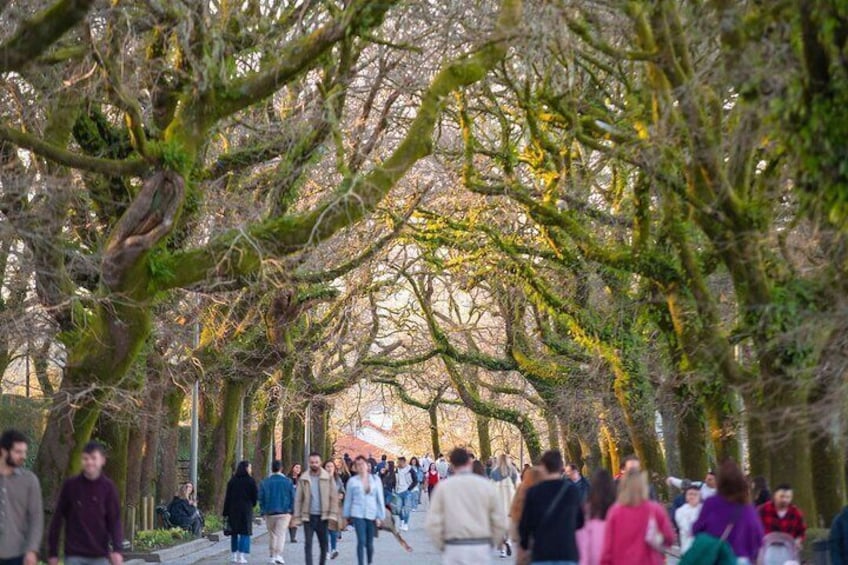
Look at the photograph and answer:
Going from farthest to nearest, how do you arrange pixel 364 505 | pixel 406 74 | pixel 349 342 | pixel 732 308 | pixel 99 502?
pixel 349 342, pixel 732 308, pixel 406 74, pixel 364 505, pixel 99 502

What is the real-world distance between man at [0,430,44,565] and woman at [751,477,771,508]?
8754 millimetres

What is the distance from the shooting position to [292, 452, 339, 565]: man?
22984 mm

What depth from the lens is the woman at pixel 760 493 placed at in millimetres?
17562

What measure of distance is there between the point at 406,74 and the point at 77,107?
6306 millimetres

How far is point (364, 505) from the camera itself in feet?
72.1

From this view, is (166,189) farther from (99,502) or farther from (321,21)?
(99,502)

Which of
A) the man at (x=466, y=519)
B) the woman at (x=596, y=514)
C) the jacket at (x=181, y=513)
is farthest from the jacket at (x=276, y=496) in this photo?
the man at (x=466, y=519)

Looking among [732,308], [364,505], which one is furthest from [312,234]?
[732,308]

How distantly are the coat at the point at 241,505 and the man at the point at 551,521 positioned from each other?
45.6ft

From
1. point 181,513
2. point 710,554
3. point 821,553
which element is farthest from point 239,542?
point 710,554

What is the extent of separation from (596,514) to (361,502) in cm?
956

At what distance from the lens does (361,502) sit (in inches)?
862

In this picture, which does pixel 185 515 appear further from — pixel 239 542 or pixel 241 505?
pixel 241 505

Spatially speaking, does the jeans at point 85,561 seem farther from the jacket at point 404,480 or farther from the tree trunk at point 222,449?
the jacket at point 404,480
